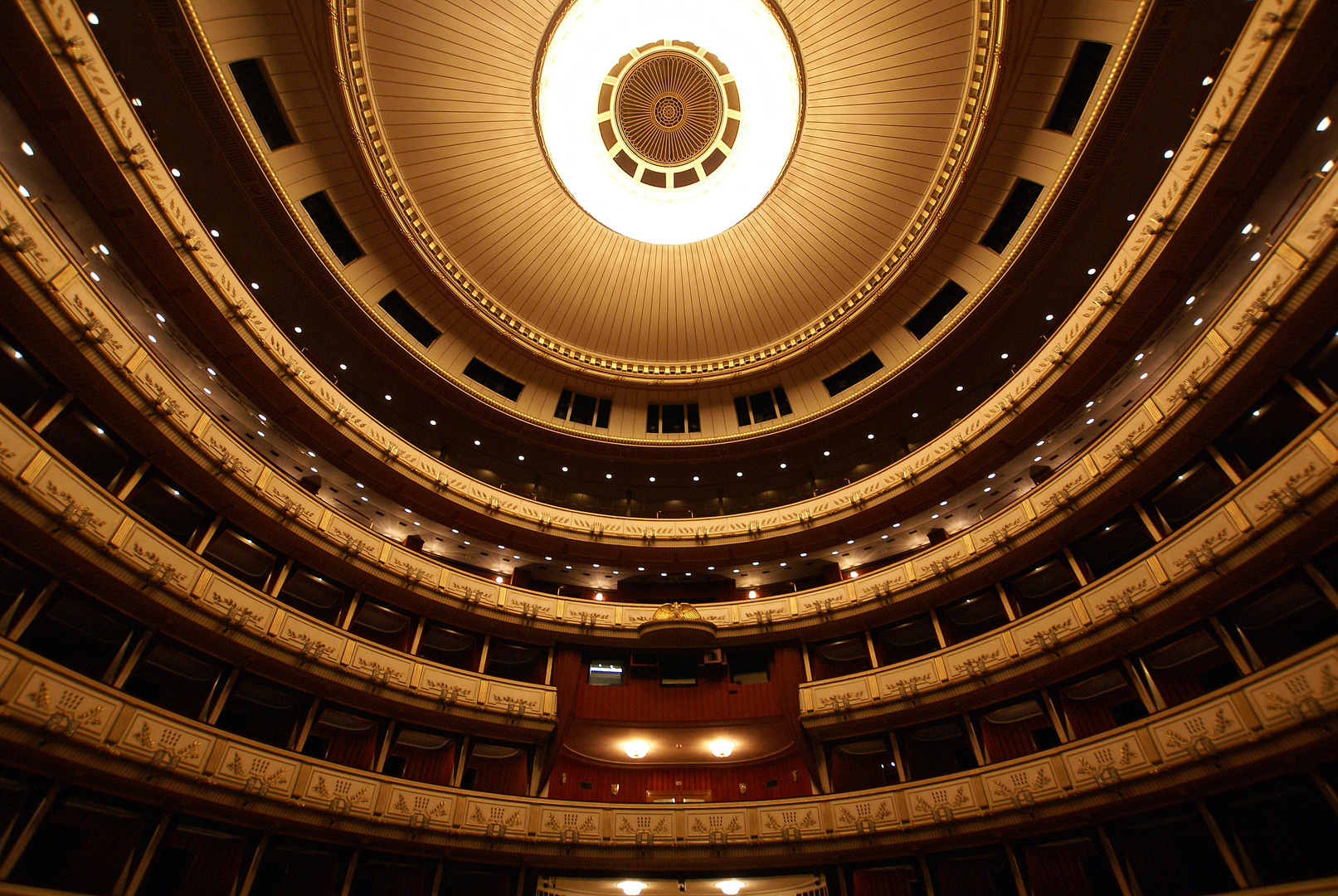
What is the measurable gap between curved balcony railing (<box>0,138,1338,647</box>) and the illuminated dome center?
11919 mm

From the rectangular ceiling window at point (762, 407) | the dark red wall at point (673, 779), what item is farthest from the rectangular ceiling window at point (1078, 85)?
the dark red wall at point (673, 779)

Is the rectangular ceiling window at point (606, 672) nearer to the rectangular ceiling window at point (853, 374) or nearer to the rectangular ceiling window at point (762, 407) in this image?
the rectangular ceiling window at point (762, 407)

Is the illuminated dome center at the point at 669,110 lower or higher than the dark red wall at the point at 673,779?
higher

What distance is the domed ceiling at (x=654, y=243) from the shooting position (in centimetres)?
1688

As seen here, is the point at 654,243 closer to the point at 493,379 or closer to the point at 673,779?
the point at 493,379

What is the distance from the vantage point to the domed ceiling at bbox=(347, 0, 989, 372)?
1688 cm

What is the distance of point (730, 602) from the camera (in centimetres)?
1984

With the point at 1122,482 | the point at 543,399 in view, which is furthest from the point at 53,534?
the point at 1122,482

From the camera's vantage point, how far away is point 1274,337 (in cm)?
1093

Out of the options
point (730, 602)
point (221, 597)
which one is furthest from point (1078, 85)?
point (221, 597)

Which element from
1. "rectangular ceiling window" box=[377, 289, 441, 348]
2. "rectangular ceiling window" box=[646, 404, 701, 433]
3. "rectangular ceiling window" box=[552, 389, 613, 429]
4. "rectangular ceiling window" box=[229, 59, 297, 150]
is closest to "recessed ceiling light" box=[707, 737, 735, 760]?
"rectangular ceiling window" box=[646, 404, 701, 433]

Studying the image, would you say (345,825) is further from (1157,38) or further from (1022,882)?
(1157,38)

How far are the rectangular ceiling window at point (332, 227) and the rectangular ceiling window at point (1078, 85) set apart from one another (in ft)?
61.4

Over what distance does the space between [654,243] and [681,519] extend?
9.16 meters
